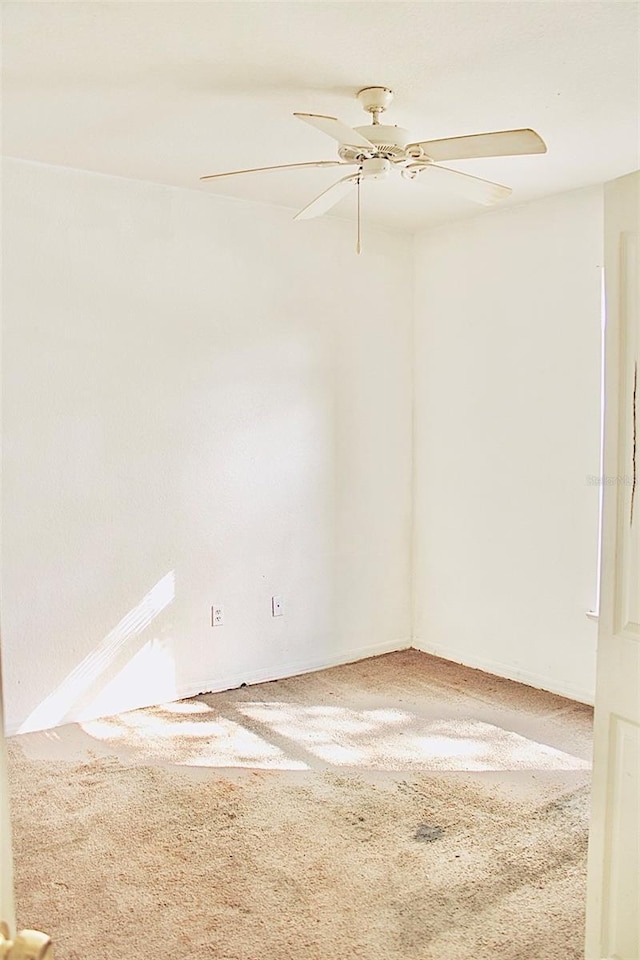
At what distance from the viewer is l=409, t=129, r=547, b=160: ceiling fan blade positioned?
2.36 m

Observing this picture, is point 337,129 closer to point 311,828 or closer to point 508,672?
point 311,828

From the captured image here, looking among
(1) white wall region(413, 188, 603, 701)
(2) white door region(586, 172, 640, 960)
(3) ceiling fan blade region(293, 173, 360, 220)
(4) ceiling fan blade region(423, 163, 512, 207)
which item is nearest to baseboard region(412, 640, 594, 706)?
(1) white wall region(413, 188, 603, 701)

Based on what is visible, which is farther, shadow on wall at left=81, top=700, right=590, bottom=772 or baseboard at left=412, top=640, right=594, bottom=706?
baseboard at left=412, top=640, right=594, bottom=706

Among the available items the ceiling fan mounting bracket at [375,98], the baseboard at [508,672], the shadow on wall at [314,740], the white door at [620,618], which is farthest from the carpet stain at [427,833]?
the ceiling fan mounting bracket at [375,98]

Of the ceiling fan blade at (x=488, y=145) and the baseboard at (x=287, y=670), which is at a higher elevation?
the ceiling fan blade at (x=488, y=145)

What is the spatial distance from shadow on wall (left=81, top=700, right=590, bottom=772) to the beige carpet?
0.01m

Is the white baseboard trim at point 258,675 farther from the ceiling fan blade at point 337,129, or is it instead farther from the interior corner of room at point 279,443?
the ceiling fan blade at point 337,129

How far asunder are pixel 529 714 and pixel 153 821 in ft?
6.24

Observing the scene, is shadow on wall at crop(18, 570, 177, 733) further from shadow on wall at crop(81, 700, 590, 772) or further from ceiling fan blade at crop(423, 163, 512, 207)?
ceiling fan blade at crop(423, 163, 512, 207)

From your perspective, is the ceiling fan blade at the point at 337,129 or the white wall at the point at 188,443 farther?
the white wall at the point at 188,443

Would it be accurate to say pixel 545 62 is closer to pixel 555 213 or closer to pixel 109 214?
pixel 555 213

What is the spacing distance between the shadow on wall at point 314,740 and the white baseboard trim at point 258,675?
0.21ft

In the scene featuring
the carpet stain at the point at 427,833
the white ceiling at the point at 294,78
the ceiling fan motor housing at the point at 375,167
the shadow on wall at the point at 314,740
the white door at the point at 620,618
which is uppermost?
the white ceiling at the point at 294,78

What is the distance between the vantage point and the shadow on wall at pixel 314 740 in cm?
335
